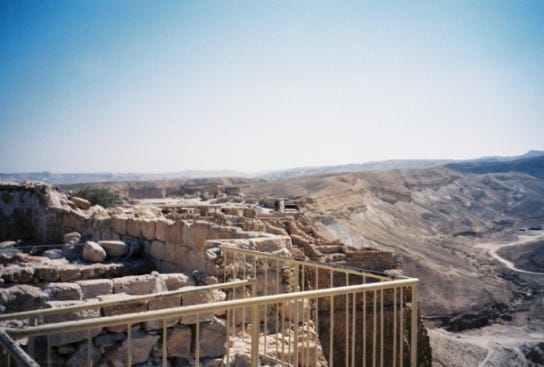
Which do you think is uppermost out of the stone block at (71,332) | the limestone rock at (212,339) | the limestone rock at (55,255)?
the stone block at (71,332)

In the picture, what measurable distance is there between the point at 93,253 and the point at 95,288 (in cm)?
226

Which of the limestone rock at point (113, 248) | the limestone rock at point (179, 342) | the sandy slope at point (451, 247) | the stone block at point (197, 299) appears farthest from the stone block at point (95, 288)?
the sandy slope at point (451, 247)

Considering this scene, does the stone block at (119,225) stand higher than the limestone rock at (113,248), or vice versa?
the stone block at (119,225)

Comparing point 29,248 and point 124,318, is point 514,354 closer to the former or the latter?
point 29,248

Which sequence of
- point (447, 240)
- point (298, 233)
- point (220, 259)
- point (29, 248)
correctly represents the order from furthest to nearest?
point (447, 240) < point (298, 233) < point (29, 248) < point (220, 259)

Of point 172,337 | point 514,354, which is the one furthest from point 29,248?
point 514,354

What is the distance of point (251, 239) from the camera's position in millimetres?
6496

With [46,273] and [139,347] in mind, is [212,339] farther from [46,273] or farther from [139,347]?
[46,273]

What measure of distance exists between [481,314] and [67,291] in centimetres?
3039

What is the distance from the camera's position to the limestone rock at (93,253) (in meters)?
7.48

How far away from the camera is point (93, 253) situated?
24.5ft

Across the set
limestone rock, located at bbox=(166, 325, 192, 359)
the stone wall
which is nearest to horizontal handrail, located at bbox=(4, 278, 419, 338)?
limestone rock, located at bbox=(166, 325, 192, 359)

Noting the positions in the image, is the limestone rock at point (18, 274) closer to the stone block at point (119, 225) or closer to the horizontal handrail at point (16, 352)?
the stone block at point (119, 225)

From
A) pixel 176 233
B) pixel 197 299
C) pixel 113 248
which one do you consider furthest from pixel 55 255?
pixel 197 299
